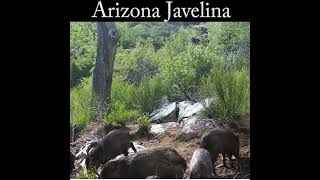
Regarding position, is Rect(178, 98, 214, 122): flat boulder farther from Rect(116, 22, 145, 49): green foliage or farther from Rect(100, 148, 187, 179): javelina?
Rect(116, 22, 145, 49): green foliage

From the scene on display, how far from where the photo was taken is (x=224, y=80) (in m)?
4.92

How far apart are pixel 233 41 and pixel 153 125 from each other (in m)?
1.21

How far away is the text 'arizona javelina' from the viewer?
15.5 feet

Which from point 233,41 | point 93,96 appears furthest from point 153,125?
point 233,41

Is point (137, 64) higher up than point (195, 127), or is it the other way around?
point (137, 64)

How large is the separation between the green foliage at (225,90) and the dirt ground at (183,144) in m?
0.29

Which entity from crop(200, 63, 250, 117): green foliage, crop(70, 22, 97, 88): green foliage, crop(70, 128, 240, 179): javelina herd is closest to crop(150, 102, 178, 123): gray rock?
crop(200, 63, 250, 117): green foliage

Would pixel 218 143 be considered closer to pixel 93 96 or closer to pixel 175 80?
pixel 175 80

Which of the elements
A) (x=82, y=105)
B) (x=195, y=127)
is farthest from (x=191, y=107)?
(x=82, y=105)

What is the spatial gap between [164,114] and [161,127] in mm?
154

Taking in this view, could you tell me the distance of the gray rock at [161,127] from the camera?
505cm

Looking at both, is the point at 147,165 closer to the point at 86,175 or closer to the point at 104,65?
the point at 86,175

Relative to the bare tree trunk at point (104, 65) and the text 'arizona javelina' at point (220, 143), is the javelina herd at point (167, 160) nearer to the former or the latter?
the text 'arizona javelina' at point (220, 143)

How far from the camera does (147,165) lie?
457cm
